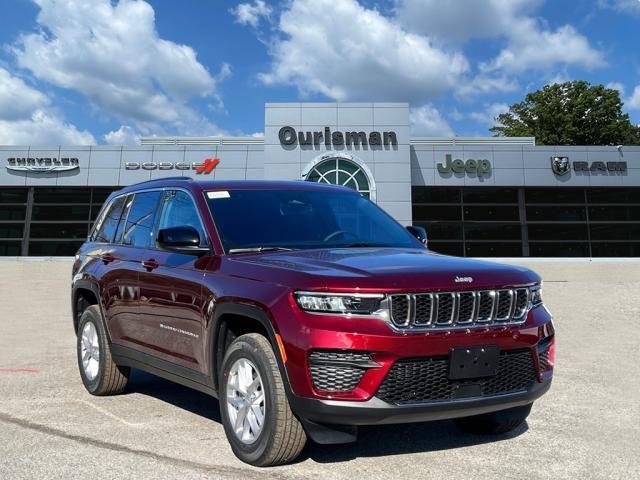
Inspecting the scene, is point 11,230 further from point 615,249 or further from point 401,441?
point 401,441

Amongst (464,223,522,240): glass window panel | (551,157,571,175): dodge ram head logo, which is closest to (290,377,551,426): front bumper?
(464,223,522,240): glass window panel

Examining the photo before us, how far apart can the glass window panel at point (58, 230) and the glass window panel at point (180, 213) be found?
1237 inches

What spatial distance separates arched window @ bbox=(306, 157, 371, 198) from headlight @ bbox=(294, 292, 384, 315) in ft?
93.5

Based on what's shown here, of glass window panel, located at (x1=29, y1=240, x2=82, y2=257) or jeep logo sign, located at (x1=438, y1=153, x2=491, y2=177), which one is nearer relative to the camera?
jeep logo sign, located at (x1=438, y1=153, x2=491, y2=177)

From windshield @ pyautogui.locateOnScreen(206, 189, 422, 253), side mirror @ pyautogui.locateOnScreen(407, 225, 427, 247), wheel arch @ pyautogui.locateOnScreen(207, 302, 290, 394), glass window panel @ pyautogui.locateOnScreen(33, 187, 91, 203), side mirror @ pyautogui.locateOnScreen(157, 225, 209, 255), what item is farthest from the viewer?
glass window panel @ pyautogui.locateOnScreen(33, 187, 91, 203)

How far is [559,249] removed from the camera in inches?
1332

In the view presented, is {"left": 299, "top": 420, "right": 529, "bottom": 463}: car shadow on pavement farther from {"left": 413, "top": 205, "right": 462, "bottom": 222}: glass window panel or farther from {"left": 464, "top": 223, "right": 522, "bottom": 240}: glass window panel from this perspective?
{"left": 464, "top": 223, "right": 522, "bottom": 240}: glass window panel

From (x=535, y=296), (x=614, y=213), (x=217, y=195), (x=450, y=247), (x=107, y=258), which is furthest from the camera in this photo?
(x=614, y=213)

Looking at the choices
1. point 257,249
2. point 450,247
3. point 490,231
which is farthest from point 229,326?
point 490,231

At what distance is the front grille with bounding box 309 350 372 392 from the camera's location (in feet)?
10.7

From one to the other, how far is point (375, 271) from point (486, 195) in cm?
3199

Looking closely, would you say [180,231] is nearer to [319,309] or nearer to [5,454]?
[319,309]

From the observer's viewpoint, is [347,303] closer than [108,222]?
Yes

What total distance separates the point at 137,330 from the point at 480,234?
100ft
